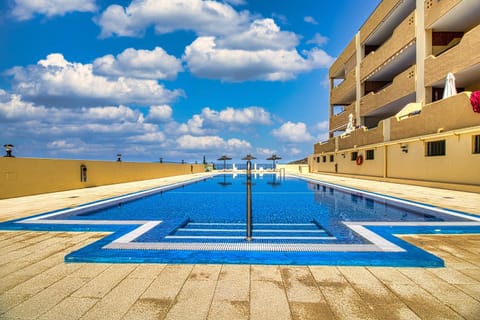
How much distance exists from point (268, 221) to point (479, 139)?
357 inches

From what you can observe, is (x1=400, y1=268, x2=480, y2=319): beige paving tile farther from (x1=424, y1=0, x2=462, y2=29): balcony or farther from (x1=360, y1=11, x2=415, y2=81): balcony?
(x1=360, y1=11, x2=415, y2=81): balcony

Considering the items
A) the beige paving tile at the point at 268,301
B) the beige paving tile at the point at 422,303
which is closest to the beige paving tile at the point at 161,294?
the beige paving tile at the point at 268,301

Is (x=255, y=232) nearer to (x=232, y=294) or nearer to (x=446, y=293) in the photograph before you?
(x=232, y=294)

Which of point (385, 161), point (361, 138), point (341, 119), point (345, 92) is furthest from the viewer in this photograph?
point (341, 119)

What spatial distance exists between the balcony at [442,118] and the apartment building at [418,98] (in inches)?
1.5

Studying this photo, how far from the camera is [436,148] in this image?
12.1 metres

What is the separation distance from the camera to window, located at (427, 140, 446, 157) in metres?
11.7

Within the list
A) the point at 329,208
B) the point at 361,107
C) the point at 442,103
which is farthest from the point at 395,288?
the point at 361,107

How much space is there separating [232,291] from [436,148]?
519 inches

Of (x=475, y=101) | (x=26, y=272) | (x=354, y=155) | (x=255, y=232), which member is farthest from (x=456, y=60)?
(x=26, y=272)

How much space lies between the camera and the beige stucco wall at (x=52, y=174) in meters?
9.39

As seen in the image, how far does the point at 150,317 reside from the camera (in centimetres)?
216

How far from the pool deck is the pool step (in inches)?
62.4

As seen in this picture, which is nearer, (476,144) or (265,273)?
(265,273)
